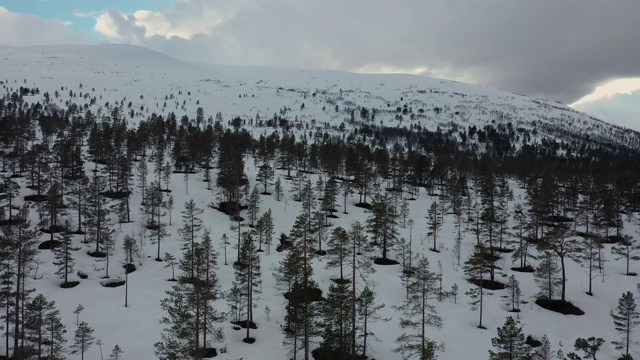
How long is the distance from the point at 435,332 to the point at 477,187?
67.3 metres

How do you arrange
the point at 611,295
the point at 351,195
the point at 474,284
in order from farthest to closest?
the point at 351,195
the point at 474,284
the point at 611,295

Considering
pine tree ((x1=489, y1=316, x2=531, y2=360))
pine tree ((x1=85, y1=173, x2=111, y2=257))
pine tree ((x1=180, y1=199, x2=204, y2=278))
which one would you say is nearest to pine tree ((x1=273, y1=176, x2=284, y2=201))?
pine tree ((x1=180, y1=199, x2=204, y2=278))

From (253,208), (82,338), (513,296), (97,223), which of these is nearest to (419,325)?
(513,296)

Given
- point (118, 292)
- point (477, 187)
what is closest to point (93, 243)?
point (118, 292)

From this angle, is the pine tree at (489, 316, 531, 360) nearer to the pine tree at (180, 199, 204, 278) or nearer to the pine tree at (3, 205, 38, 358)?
the pine tree at (180, 199, 204, 278)

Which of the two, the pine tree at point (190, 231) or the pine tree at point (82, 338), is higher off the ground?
the pine tree at point (190, 231)

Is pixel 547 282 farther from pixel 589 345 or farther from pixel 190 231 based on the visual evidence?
pixel 190 231

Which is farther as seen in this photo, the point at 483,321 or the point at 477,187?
the point at 477,187

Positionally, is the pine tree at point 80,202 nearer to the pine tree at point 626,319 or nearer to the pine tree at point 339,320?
the pine tree at point 339,320

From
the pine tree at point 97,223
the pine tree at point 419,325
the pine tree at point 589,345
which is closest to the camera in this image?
the pine tree at point 589,345

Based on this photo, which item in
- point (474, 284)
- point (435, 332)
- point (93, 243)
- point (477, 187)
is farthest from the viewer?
point (477, 187)

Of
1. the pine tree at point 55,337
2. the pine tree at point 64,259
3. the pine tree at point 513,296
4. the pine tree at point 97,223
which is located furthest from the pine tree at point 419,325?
the pine tree at point 97,223

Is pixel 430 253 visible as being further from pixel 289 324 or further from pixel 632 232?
pixel 632 232

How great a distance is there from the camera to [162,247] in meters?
61.3
